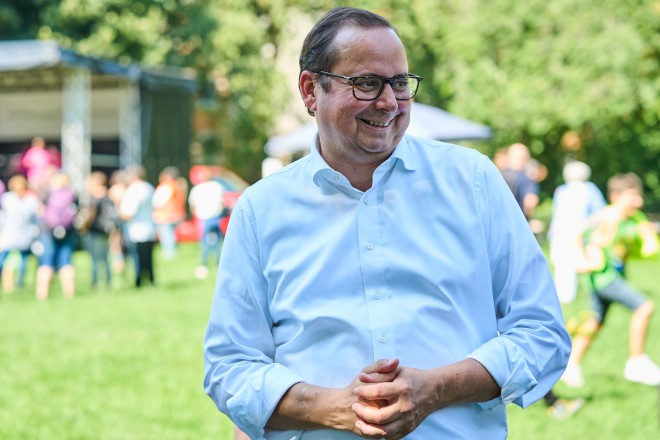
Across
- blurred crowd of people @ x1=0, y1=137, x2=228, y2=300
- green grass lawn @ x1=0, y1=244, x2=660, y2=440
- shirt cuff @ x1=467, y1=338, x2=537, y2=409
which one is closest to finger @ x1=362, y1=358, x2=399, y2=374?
shirt cuff @ x1=467, y1=338, x2=537, y2=409

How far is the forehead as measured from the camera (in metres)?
2.55

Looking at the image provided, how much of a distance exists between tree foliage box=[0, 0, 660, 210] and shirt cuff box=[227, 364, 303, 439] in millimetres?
26105

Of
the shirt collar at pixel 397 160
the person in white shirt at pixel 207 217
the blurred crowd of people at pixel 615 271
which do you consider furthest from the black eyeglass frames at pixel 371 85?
the person in white shirt at pixel 207 217

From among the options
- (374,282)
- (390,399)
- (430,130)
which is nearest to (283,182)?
(374,282)

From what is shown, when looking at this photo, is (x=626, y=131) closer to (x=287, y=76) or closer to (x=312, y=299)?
(x=287, y=76)

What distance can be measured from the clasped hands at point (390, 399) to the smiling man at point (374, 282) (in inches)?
1.2

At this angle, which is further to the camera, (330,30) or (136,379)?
(136,379)

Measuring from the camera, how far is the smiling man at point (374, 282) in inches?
98.4

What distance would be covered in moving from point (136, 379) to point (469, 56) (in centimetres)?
2413

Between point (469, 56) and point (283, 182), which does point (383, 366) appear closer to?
point (283, 182)

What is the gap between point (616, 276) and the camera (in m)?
9.08

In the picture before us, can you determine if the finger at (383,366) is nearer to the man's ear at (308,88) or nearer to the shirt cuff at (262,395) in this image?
the shirt cuff at (262,395)

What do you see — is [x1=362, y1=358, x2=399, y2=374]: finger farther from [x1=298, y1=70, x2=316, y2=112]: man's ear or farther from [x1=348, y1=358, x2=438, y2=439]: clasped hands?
[x1=298, y1=70, x2=316, y2=112]: man's ear

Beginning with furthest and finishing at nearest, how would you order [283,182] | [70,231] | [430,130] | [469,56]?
1. [469,56]
2. [70,231]
3. [430,130]
4. [283,182]
